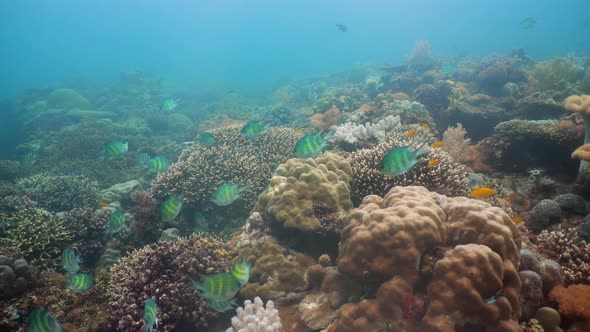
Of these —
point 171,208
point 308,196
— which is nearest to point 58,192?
point 171,208

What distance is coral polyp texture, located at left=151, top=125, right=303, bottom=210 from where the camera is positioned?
7750mm

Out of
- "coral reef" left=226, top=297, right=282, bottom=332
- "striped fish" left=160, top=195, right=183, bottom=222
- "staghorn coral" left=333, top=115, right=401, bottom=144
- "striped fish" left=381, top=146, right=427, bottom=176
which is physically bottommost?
"coral reef" left=226, top=297, right=282, bottom=332

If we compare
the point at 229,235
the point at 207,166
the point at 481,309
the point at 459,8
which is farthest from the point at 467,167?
the point at 459,8

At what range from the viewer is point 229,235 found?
24.4 ft

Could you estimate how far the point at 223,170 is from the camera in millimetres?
8062

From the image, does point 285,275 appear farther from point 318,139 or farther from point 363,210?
point 318,139

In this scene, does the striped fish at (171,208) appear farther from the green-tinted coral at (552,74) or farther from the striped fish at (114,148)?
the green-tinted coral at (552,74)

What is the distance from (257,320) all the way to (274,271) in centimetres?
116

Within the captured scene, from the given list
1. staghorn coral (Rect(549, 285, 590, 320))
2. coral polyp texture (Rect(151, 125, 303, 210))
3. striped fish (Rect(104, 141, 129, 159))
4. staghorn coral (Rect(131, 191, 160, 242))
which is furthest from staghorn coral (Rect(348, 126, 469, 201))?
striped fish (Rect(104, 141, 129, 159))

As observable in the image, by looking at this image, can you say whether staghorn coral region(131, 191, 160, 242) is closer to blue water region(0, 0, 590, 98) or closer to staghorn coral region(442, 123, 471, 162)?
staghorn coral region(442, 123, 471, 162)

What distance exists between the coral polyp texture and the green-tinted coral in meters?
14.9

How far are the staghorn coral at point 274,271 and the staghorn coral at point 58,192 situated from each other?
7837 millimetres

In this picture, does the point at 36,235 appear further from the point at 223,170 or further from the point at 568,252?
the point at 568,252

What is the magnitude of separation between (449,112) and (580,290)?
9751 millimetres
